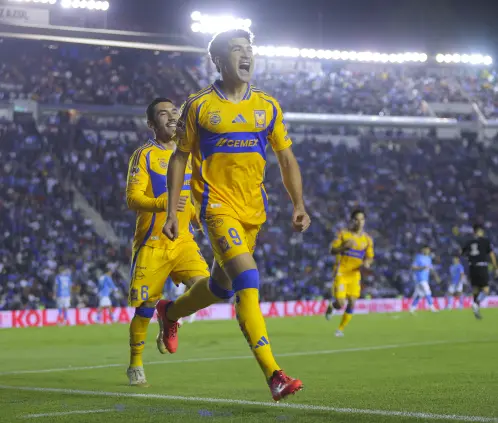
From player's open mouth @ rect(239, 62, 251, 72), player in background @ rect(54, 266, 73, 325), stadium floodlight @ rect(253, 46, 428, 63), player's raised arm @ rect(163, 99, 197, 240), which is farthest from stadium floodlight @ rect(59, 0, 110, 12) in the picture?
player's open mouth @ rect(239, 62, 251, 72)

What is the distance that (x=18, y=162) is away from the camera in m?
33.1

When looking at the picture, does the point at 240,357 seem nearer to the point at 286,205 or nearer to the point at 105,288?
the point at 105,288

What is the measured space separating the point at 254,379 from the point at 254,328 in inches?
126

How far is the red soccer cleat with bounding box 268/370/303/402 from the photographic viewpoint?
20.5 feet

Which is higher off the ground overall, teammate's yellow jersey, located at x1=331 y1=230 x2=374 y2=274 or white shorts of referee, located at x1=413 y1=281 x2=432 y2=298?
teammate's yellow jersey, located at x1=331 y1=230 x2=374 y2=274

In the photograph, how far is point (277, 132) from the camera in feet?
24.1

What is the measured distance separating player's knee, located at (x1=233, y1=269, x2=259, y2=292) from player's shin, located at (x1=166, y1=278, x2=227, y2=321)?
59 cm

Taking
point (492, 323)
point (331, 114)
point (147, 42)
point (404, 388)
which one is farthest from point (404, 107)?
point (404, 388)

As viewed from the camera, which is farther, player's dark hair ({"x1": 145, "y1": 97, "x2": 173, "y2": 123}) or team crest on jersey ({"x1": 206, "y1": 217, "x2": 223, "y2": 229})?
Result: player's dark hair ({"x1": 145, "y1": 97, "x2": 173, "y2": 123})

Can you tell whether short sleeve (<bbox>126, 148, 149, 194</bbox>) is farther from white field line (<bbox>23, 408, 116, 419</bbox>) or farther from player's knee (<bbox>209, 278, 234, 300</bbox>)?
white field line (<bbox>23, 408, 116, 419</bbox>)

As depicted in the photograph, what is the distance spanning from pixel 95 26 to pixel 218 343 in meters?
22.3

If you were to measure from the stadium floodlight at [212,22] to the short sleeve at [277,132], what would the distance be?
103 ft

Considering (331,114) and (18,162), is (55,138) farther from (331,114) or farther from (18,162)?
(331,114)

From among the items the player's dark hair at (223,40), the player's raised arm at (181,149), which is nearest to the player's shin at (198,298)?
the player's raised arm at (181,149)
